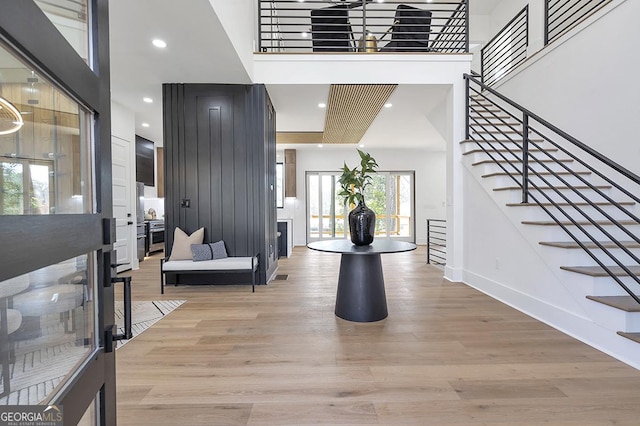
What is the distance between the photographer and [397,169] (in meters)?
8.64

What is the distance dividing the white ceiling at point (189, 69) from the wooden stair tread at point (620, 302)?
3262mm

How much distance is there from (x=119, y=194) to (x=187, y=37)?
10.7ft

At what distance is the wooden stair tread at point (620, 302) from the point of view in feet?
6.77

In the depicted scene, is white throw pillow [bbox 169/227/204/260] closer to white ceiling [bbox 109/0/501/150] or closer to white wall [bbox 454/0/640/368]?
white ceiling [bbox 109/0/501/150]

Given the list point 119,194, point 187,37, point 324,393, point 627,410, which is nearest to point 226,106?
point 187,37

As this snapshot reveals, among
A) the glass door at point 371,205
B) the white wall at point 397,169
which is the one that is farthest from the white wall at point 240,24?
the glass door at point 371,205

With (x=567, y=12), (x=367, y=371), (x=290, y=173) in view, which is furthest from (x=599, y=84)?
(x=290, y=173)

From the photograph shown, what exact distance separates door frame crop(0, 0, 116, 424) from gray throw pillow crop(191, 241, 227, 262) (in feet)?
9.70

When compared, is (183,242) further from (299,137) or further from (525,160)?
(525,160)

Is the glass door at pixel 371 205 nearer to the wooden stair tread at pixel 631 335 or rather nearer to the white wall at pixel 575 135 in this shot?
the white wall at pixel 575 135

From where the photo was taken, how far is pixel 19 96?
1.99ft

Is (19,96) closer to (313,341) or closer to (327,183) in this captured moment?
(313,341)

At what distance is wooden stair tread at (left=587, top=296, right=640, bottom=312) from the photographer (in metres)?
2.06

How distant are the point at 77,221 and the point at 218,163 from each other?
3.52 m
